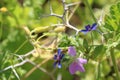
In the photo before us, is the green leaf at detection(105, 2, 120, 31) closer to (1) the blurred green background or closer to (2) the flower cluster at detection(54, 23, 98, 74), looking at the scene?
(2) the flower cluster at detection(54, 23, 98, 74)

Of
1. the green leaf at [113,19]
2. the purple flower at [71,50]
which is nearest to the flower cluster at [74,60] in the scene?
the purple flower at [71,50]

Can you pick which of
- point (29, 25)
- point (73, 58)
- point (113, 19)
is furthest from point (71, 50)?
point (29, 25)

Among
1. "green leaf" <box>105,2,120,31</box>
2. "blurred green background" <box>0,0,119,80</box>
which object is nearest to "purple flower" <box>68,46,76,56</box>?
"green leaf" <box>105,2,120,31</box>

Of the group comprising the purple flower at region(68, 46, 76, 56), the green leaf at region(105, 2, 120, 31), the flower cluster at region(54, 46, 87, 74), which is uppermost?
the green leaf at region(105, 2, 120, 31)

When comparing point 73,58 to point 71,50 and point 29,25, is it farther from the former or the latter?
point 29,25

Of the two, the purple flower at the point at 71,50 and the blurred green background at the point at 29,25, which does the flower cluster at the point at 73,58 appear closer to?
the purple flower at the point at 71,50

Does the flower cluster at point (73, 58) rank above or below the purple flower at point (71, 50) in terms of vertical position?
below

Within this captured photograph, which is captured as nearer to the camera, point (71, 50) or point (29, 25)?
point (71, 50)

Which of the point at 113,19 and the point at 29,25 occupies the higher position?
the point at 113,19

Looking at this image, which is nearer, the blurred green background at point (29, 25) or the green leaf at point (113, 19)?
the green leaf at point (113, 19)

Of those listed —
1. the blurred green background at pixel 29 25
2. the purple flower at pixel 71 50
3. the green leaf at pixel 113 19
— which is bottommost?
the blurred green background at pixel 29 25

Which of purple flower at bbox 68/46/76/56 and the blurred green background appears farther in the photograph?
the blurred green background
